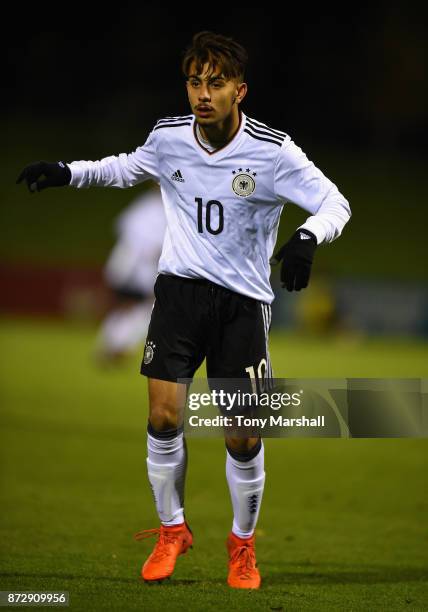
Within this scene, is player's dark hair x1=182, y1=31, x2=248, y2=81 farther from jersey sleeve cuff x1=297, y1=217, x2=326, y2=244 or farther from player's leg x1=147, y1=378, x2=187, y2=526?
player's leg x1=147, y1=378, x2=187, y2=526

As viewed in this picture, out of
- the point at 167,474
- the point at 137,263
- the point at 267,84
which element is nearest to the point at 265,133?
the point at 167,474

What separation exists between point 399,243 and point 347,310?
793 centimetres

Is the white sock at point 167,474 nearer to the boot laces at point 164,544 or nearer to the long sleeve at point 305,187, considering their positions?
the boot laces at point 164,544

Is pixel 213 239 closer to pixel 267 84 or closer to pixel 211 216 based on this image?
pixel 211 216

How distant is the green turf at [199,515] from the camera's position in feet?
15.4

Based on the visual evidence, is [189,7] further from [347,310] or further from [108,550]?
[108,550]

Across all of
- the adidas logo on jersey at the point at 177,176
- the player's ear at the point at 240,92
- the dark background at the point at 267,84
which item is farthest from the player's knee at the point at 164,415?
the dark background at the point at 267,84

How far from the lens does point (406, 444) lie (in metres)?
9.70

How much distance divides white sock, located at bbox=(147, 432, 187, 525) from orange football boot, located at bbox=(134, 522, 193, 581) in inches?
1.8

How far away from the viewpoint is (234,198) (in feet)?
15.3

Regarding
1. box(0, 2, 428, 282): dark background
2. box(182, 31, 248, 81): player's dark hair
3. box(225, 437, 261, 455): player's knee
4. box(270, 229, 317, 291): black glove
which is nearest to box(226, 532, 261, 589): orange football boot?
box(225, 437, 261, 455): player's knee

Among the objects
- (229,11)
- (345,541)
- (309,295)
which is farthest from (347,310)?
(345,541)

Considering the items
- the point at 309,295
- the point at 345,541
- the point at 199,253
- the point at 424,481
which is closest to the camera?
the point at 199,253

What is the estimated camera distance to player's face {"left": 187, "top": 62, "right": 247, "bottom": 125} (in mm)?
4527
